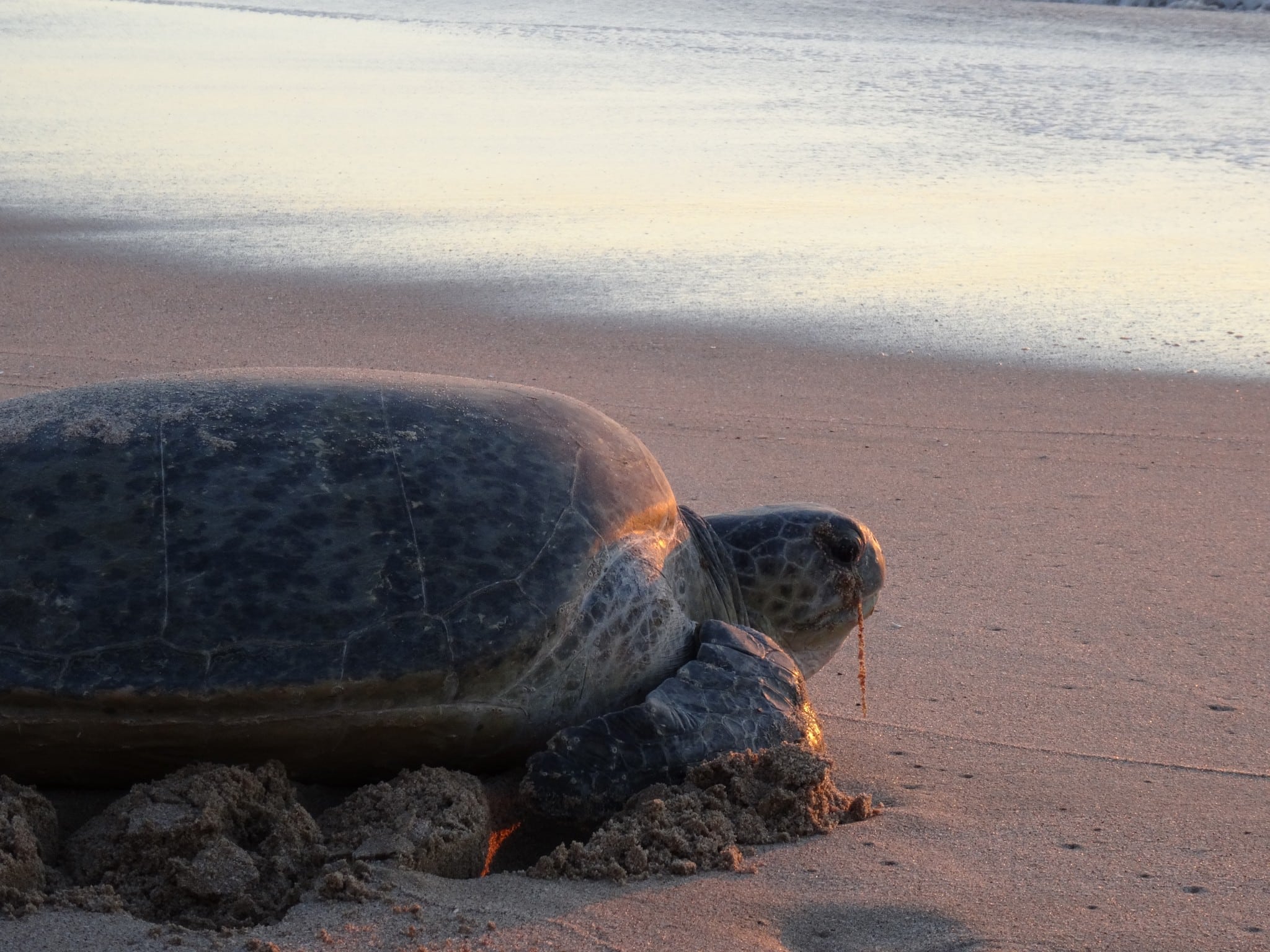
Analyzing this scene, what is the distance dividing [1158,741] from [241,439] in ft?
6.73

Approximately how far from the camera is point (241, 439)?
2.78m

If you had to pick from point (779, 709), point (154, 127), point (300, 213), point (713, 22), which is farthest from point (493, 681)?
point (713, 22)

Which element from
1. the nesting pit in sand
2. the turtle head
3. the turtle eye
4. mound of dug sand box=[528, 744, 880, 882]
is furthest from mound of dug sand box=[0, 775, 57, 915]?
the turtle eye

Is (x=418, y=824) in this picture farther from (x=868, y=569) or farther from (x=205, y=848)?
(x=868, y=569)

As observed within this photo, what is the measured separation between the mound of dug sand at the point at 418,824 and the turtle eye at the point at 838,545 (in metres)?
1.12

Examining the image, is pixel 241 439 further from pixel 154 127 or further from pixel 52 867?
pixel 154 127

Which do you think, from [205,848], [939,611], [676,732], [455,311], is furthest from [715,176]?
[205,848]

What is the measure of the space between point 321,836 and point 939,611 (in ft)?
6.39

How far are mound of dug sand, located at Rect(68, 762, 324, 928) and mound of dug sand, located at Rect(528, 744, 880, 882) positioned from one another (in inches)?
16.7

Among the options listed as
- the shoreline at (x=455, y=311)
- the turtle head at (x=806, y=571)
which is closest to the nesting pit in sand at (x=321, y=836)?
the turtle head at (x=806, y=571)

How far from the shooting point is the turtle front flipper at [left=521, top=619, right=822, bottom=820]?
261 cm

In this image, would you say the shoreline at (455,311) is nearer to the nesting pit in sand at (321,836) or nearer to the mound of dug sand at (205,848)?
the nesting pit in sand at (321,836)

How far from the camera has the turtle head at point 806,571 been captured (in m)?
3.37

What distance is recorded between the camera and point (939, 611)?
3.82m
